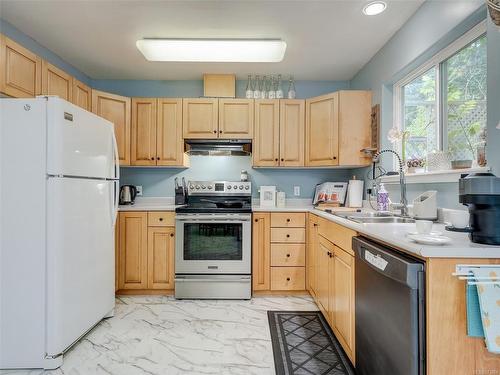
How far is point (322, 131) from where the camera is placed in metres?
3.07

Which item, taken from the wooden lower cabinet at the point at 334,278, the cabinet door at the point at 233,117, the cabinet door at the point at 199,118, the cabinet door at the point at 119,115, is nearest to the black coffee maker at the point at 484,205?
the wooden lower cabinet at the point at 334,278

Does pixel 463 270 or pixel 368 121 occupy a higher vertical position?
pixel 368 121

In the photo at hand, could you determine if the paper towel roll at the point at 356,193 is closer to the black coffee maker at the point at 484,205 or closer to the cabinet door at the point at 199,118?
the cabinet door at the point at 199,118

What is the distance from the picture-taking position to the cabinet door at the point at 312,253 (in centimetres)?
257

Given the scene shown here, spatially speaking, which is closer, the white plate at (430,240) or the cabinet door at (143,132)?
the white plate at (430,240)

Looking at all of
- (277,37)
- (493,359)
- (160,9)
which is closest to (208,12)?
(160,9)

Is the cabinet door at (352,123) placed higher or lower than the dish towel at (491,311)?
higher

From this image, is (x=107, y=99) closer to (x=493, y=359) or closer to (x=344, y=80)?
(x=344, y=80)

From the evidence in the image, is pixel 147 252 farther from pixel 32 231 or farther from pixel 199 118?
pixel 199 118

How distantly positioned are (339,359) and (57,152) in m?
2.18

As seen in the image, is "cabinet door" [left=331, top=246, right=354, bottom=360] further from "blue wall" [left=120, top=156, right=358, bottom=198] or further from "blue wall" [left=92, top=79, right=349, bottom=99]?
"blue wall" [left=92, top=79, right=349, bottom=99]

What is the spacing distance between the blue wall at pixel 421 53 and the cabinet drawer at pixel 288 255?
1024 millimetres

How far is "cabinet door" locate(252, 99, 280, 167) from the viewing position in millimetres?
3168

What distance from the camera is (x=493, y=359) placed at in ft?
3.13
